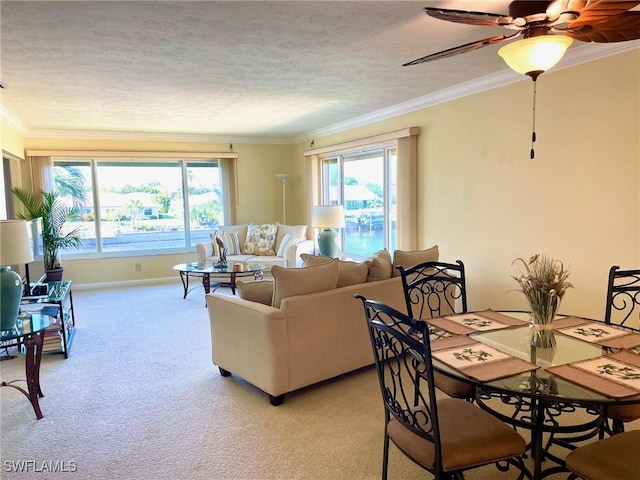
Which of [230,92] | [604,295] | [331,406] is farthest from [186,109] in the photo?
[604,295]

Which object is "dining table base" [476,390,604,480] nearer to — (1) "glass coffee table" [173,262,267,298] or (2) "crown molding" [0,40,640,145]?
(2) "crown molding" [0,40,640,145]

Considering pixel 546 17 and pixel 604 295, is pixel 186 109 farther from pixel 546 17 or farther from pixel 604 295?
pixel 604 295

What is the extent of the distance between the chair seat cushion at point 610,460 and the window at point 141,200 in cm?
689

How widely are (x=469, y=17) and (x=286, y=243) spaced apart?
520 centimetres

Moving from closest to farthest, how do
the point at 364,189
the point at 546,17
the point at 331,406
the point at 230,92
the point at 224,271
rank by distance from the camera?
the point at 546,17 < the point at 331,406 < the point at 230,92 < the point at 224,271 < the point at 364,189

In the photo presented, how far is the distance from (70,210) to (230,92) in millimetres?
4007

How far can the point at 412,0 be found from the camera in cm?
232

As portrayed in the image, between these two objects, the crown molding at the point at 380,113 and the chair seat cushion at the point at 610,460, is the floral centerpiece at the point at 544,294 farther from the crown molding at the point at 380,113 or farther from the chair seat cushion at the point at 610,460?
the crown molding at the point at 380,113

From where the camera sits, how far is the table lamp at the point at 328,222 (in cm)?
570

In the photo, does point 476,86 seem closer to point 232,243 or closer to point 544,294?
point 544,294

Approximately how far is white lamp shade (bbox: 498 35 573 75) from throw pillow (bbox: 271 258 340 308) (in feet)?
5.77

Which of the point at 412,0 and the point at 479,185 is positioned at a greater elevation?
the point at 412,0

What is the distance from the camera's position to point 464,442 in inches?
66.7

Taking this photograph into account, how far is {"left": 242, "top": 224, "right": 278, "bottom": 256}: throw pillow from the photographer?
7023 millimetres
